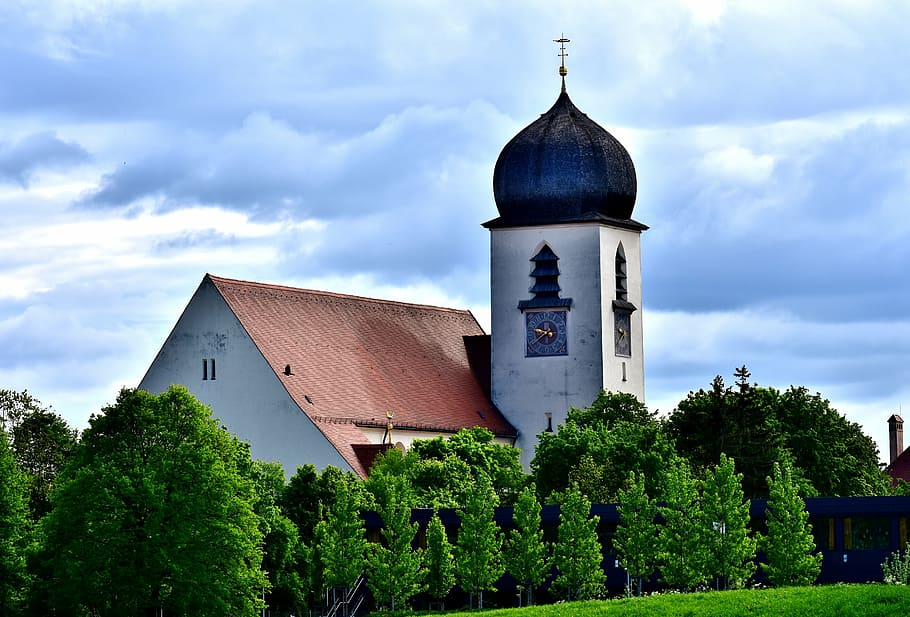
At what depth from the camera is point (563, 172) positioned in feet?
311

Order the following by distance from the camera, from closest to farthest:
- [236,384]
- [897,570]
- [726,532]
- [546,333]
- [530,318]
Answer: [897,570]
[726,532]
[236,384]
[546,333]
[530,318]

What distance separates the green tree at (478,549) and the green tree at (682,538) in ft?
17.0

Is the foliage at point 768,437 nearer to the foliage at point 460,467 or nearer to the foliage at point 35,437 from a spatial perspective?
the foliage at point 460,467

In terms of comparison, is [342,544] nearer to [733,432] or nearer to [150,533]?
[150,533]

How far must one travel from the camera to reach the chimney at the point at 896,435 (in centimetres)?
13900

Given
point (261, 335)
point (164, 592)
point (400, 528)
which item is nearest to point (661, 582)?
point (400, 528)

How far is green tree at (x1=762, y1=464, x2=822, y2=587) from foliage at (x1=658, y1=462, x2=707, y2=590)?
2.06m

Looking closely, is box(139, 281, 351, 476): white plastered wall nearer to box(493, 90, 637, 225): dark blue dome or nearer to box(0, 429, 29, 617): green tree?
box(0, 429, 29, 617): green tree

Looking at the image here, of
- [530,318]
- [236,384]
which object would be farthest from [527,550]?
[530,318]

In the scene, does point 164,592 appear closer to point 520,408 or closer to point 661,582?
point 661,582

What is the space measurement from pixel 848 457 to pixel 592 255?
14395mm

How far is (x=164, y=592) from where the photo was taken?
63.1 meters

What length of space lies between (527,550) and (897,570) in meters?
11.4

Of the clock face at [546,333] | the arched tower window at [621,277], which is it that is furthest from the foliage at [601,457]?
the arched tower window at [621,277]
